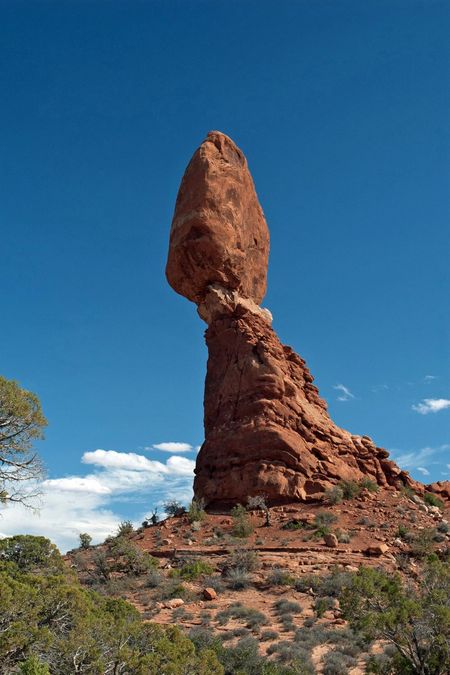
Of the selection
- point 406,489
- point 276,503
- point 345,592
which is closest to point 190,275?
point 276,503

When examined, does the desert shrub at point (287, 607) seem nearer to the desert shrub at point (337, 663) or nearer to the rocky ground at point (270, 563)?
the rocky ground at point (270, 563)

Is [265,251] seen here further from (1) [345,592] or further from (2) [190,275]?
(1) [345,592]

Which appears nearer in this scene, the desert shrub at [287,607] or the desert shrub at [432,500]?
the desert shrub at [287,607]

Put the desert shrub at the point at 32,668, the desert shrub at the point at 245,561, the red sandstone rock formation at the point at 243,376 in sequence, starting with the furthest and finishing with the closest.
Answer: the red sandstone rock formation at the point at 243,376 < the desert shrub at the point at 245,561 < the desert shrub at the point at 32,668

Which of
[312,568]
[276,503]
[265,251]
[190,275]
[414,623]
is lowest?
[414,623]

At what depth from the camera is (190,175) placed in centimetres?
3919

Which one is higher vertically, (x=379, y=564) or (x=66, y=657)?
(x=379, y=564)

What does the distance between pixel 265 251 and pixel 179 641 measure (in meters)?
34.2

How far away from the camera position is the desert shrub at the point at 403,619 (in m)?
11.1

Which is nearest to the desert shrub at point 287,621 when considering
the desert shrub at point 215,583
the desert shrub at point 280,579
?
the desert shrub at point 280,579

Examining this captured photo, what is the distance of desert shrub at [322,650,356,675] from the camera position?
14.1m

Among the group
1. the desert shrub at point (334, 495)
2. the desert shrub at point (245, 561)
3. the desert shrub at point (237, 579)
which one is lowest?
the desert shrub at point (237, 579)

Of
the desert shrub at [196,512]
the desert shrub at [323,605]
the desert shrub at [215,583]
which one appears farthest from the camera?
the desert shrub at [196,512]

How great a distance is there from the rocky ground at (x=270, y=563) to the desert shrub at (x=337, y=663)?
0.28ft
